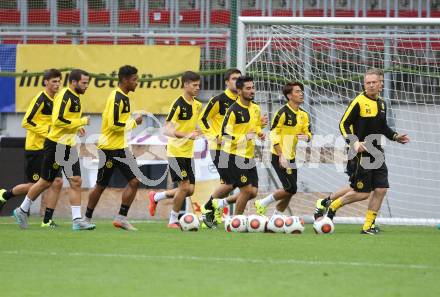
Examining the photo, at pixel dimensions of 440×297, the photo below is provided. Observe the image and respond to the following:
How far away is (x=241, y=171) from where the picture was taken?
46.9ft

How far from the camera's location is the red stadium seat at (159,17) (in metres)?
19.6

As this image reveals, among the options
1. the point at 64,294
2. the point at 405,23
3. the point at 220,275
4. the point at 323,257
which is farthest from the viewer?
the point at 405,23

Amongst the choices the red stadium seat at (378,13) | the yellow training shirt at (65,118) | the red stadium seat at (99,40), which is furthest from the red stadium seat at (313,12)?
the yellow training shirt at (65,118)

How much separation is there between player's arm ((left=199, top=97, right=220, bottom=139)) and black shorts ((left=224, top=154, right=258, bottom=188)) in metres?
0.75

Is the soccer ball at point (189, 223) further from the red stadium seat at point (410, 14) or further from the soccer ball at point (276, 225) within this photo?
the red stadium seat at point (410, 14)

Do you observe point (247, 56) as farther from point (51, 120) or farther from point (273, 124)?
point (51, 120)

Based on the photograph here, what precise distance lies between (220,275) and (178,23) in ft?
38.5

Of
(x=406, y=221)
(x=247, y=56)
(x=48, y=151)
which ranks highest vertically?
(x=247, y=56)

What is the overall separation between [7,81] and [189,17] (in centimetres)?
363

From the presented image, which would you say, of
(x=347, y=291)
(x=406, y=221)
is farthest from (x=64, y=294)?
(x=406, y=221)

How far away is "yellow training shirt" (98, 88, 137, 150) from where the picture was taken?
1345cm

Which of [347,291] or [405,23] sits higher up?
[405,23]

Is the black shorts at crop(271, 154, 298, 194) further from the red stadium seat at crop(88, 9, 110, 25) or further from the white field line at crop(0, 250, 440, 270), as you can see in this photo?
the red stadium seat at crop(88, 9, 110, 25)

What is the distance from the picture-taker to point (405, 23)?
14984 mm
